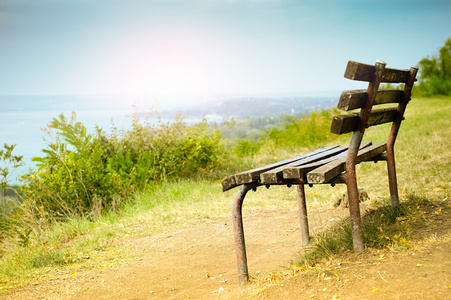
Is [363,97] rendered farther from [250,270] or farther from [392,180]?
[250,270]

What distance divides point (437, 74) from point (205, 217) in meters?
27.9

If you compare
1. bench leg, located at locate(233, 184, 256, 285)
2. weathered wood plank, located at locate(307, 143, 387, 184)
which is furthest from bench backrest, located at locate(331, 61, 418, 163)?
bench leg, located at locate(233, 184, 256, 285)

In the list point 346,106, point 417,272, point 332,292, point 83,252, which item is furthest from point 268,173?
point 83,252

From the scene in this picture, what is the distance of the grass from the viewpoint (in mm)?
3699

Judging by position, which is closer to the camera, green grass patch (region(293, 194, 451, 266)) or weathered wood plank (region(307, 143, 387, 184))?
weathered wood plank (region(307, 143, 387, 184))

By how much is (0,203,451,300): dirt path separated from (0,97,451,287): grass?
223 mm

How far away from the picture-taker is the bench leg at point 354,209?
3154 millimetres

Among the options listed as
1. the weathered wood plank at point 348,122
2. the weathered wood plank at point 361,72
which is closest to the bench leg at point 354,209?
the weathered wood plank at point 348,122

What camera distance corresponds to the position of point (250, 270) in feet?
13.0

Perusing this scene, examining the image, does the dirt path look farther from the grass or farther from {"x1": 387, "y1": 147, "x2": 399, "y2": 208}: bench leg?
{"x1": 387, "y1": 147, "x2": 399, "y2": 208}: bench leg

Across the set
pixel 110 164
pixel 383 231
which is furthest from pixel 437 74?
pixel 383 231

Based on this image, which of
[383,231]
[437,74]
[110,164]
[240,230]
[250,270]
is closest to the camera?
[240,230]

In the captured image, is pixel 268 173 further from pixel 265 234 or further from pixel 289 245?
pixel 265 234

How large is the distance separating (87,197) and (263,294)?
17.7ft
